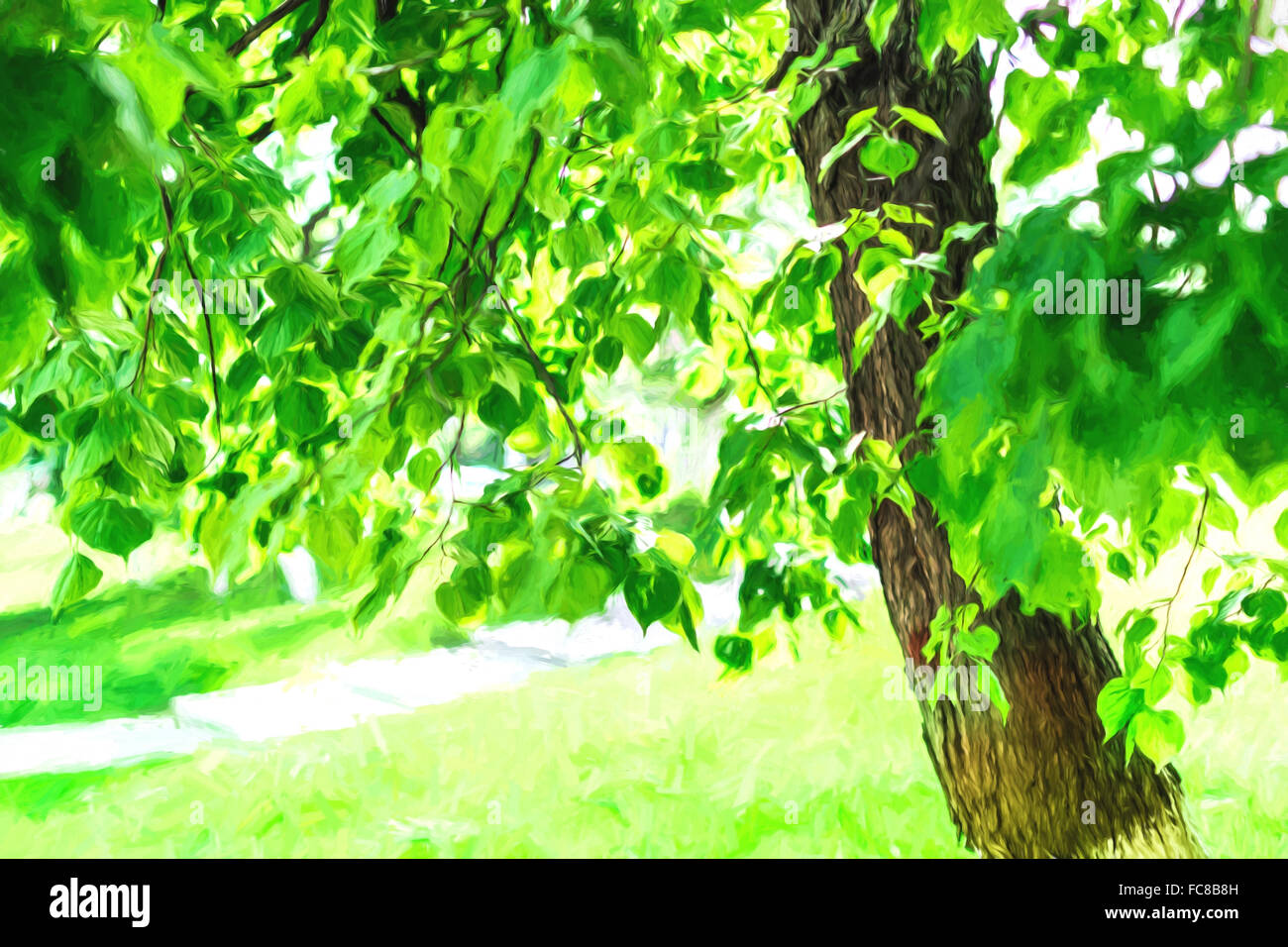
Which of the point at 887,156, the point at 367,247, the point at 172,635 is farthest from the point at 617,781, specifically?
the point at 172,635

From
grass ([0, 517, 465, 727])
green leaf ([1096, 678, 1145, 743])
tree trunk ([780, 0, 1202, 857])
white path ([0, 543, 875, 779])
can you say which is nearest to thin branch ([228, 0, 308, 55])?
tree trunk ([780, 0, 1202, 857])

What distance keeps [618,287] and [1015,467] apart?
1263 mm

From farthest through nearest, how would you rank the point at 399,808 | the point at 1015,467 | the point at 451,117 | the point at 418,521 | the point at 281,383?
1. the point at 399,808
2. the point at 418,521
3. the point at 281,383
4. the point at 451,117
5. the point at 1015,467

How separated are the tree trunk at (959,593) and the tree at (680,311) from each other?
0.02 meters

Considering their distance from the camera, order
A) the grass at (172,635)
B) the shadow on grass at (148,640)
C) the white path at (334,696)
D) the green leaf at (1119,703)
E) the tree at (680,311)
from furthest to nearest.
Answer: the grass at (172,635) → the shadow on grass at (148,640) → the white path at (334,696) → the green leaf at (1119,703) → the tree at (680,311)

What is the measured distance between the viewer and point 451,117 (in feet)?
9.25

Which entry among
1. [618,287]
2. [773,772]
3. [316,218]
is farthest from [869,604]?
[618,287]

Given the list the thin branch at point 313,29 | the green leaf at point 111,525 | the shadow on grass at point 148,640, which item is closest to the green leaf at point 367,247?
the green leaf at point 111,525

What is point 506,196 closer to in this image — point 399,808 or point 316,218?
point 316,218

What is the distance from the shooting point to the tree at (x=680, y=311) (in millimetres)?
2348

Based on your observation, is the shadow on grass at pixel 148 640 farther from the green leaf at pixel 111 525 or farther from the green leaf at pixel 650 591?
the green leaf at pixel 650 591

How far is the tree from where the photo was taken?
2.35 meters

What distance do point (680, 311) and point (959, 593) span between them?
6.86 ft

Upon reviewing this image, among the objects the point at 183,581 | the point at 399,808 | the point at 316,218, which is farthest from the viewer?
the point at 183,581
